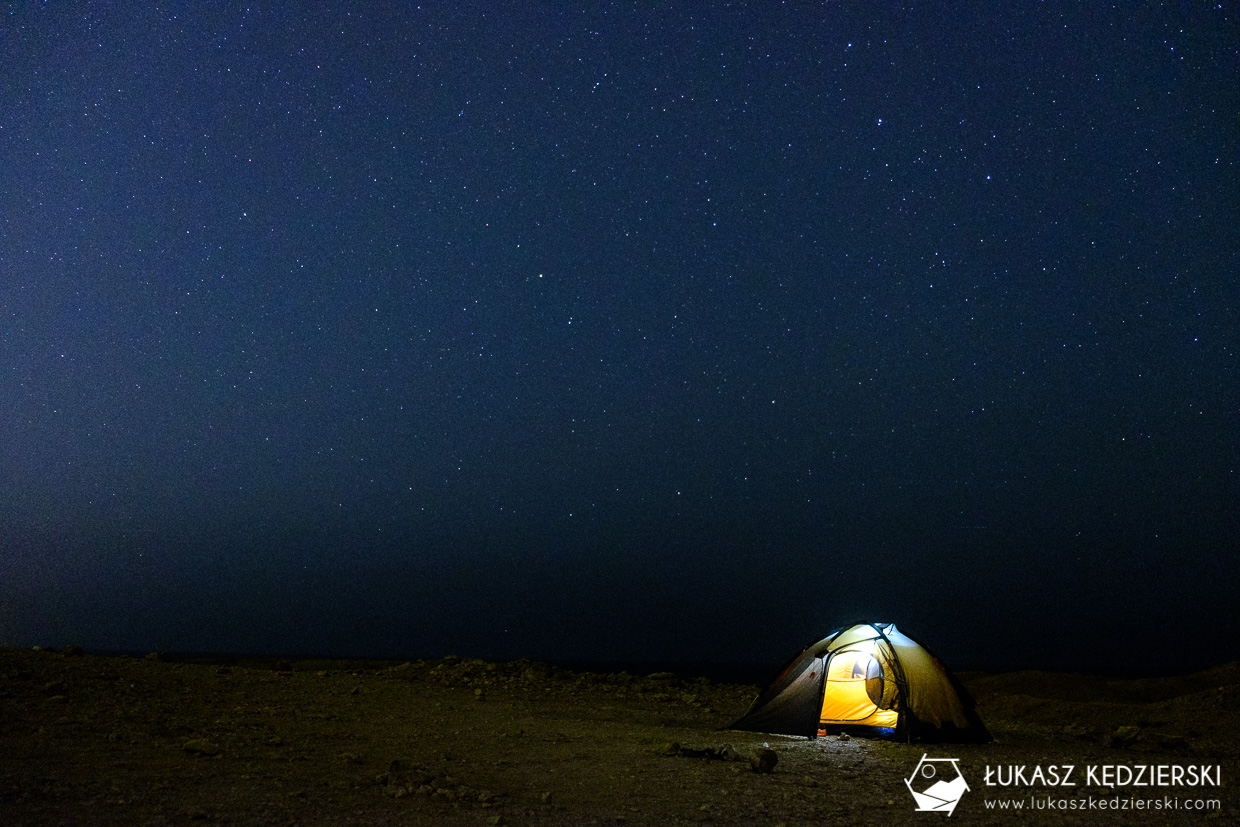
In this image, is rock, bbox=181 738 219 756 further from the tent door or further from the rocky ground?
the tent door

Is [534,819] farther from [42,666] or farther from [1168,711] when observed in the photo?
[1168,711]

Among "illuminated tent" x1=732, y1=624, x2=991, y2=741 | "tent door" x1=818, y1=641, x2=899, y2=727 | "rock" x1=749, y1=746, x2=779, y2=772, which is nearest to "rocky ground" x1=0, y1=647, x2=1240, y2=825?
"rock" x1=749, y1=746, x2=779, y2=772

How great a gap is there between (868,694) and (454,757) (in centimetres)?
762

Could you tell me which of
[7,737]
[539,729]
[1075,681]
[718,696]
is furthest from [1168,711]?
[7,737]

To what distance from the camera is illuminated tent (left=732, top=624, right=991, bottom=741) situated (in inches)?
509

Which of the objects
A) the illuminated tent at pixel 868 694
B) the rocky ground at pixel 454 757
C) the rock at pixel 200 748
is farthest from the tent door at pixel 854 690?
the rock at pixel 200 748

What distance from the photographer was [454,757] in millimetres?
10211

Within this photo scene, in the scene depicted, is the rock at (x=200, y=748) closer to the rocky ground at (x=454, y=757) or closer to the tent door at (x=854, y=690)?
the rocky ground at (x=454, y=757)

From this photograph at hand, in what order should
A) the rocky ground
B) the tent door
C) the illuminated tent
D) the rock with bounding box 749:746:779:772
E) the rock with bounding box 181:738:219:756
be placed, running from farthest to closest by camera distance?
the tent door
the illuminated tent
the rock with bounding box 749:746:779:772
the rock with bounding box 181:738:219:756
the rocky ground

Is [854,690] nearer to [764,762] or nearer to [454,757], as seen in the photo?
[764,762]

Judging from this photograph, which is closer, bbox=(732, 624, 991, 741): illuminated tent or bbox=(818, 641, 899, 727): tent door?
bbox=(732, 624, 991, 741): illuminated tent

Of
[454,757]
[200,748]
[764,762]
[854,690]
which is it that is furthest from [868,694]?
[200,748]

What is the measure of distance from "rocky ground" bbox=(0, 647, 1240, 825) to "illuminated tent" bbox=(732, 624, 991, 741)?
1.59 feet

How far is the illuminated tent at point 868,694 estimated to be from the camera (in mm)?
12930
